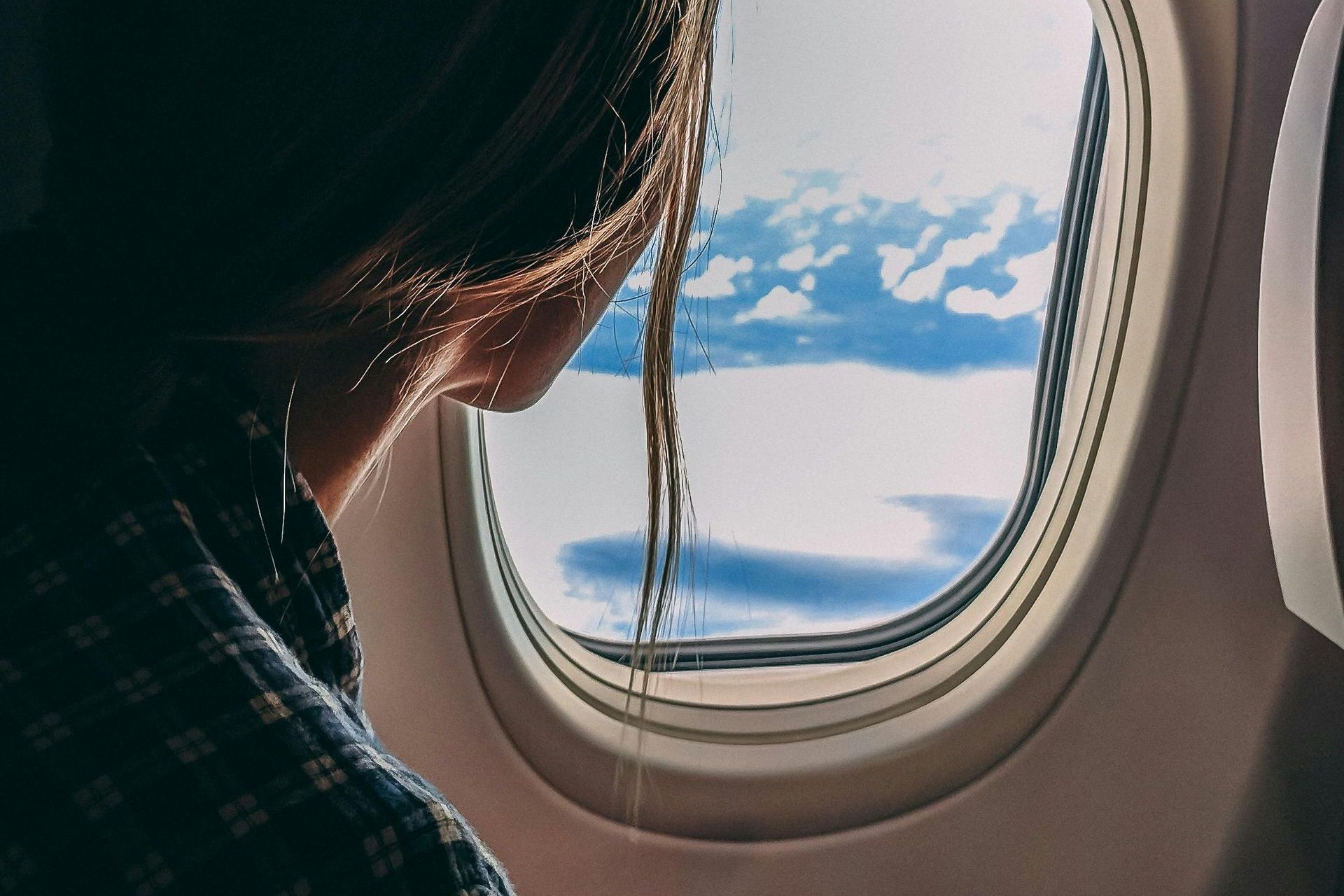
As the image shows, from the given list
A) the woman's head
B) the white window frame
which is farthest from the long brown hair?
the white window frame

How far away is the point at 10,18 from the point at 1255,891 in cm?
172

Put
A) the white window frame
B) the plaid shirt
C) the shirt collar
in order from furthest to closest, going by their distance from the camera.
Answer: the white window frame < the shirt collar < the plaid shirt

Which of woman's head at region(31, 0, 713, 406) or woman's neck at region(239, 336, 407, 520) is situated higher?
woman's head at region(31, 0, 713, 406)

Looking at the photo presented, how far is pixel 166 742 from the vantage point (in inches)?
11.6

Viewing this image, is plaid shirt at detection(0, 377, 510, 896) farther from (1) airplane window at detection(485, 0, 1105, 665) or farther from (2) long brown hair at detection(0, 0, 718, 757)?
(1) airplane window at detection(485, 0, 1105, 665)

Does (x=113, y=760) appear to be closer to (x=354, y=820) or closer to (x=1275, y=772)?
(x=354, y=820)

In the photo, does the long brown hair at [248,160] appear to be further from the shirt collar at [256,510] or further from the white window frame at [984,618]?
the white window frame at [984,618]

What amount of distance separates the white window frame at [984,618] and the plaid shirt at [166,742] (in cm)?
68

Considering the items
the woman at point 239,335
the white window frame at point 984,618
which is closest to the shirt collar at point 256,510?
the woman at point 239,335

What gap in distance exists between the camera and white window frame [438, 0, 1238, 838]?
1020 mm

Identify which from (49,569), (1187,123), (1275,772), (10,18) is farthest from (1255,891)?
(10,18)

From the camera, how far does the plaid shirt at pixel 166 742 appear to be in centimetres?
28

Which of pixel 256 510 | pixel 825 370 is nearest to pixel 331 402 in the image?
pixel 256 510

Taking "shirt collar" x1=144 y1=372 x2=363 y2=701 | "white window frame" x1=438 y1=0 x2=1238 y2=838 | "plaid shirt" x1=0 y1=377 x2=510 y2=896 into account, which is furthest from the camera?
"white window frame" x1=438 y1=0 x2=1238 y2=838
